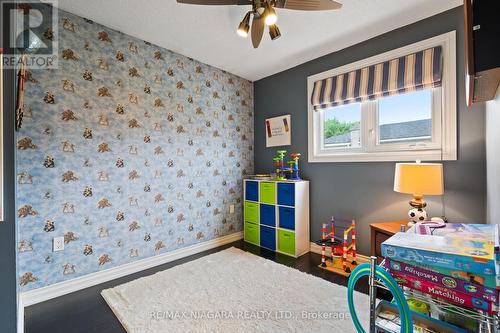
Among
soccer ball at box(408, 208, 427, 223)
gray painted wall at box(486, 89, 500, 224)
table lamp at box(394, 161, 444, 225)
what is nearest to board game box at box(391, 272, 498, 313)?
gray painted wall at box(486, 89, 500, 224)

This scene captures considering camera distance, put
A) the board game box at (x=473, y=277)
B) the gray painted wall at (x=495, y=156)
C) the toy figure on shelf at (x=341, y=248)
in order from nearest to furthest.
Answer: the board game box at (x=473, y=277)
the gray painted wall at (x=495, y=156)
the toy figure on shelf at (x=341, y=248)

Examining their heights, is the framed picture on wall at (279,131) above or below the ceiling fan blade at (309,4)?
below

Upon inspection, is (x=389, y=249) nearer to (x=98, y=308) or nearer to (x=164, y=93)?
(x=98, y=308)

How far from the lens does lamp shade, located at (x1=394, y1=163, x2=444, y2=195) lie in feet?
5.83

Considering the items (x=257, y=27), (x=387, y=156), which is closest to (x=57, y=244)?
(x=257, y=27)

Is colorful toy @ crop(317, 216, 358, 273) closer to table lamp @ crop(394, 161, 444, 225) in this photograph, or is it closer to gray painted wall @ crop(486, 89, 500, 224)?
table lamp @ crop(394, 161, 444, 225)

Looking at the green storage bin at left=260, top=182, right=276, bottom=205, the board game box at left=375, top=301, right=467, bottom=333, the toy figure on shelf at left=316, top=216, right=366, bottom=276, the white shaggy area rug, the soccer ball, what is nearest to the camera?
the board game box at left=375, top=301, right=467, bottom=333

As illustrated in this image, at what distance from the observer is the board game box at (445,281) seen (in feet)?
2.17

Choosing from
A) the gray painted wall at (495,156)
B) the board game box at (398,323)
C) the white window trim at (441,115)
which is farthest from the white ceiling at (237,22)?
the board game box at (398,323)

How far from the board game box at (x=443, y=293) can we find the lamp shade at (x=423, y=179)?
1.27m

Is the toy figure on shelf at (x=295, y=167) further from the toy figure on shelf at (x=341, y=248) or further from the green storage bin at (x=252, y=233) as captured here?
the green storage bin at (x=252, y=233)

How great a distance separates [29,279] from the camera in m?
1.84

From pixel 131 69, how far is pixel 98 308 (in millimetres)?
2209

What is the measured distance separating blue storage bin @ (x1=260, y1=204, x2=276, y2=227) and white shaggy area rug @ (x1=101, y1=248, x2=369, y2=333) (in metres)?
0.65
